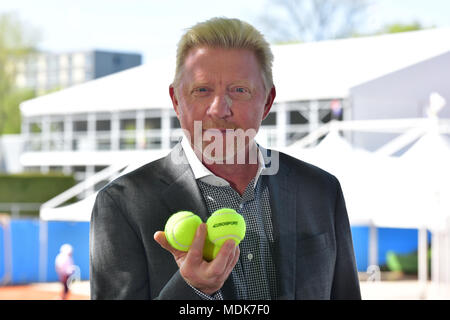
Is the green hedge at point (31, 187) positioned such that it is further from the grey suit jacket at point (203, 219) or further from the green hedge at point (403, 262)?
the grey suit jacket at point (203, 219)

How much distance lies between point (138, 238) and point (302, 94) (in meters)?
10.4

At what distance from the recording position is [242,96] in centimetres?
162

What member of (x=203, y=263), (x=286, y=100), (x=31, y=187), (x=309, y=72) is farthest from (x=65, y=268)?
(x=31, y=187)

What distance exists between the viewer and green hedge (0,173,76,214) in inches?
669

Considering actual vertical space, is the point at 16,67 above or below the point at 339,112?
above

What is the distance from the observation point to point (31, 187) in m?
17.3

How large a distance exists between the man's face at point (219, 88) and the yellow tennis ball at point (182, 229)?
7.7 inches

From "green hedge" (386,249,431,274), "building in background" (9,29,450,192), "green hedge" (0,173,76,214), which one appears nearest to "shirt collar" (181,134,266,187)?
"building in background" (9,29,450,192)

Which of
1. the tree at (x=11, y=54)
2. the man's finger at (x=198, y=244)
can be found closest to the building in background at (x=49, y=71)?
the tree at (x=11, y=54)

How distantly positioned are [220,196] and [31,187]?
16.3 meters

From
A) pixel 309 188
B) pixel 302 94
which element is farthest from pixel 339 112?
pixel 309 188

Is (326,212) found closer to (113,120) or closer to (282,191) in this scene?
(282,191)

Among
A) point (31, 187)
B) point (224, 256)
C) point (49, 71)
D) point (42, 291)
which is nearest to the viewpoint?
point (224, 256)

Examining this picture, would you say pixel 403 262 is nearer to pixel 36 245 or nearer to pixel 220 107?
pixel 36 245
